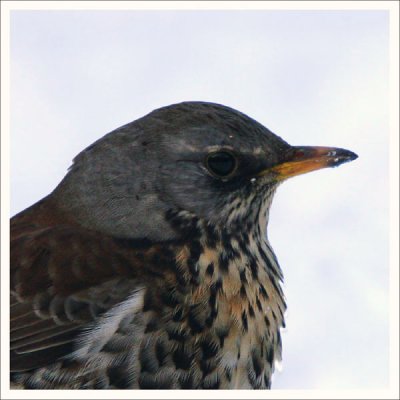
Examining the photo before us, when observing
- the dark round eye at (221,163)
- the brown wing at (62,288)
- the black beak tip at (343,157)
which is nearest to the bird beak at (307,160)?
the black beak tip at (343,157)

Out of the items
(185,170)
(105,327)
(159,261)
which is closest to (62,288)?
(105,327)

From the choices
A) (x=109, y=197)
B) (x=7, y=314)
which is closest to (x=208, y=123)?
(x=109, y=197)

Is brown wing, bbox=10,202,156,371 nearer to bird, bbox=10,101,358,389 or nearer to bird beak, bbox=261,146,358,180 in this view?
bird, bbox=10,101,358,389

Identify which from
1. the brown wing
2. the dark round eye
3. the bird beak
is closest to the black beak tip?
the bird beak

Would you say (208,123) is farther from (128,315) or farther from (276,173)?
(128,315)

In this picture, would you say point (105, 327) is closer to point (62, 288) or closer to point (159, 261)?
point (62, 288)

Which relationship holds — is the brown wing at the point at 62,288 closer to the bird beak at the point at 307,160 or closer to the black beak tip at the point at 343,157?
the bird beak at the point at 307,160

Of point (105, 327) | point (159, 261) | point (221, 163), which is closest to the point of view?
point (105, 327)
